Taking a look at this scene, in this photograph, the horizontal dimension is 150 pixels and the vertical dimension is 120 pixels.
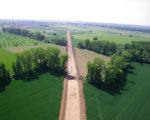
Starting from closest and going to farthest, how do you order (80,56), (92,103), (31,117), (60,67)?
(31,117)
(92,103)
(60,67)
(80,56)

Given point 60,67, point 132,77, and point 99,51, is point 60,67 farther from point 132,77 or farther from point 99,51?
point 99,51

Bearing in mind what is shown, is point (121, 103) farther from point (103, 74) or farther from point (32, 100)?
point (32, 100)

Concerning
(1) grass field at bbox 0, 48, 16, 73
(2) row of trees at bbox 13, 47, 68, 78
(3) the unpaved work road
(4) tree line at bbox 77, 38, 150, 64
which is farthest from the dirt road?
(4) tree line at bbox 77, 38, 150, 64

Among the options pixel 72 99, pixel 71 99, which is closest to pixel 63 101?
pixel 71 99

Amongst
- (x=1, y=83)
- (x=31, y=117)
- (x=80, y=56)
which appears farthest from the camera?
(x=80, y=56)

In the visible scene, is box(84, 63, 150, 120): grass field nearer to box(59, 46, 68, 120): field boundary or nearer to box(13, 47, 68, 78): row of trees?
box(59, 46, 68, 120): field boundary

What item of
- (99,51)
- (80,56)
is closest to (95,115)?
(80,56)

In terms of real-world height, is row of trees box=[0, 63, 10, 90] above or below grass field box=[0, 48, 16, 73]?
above
